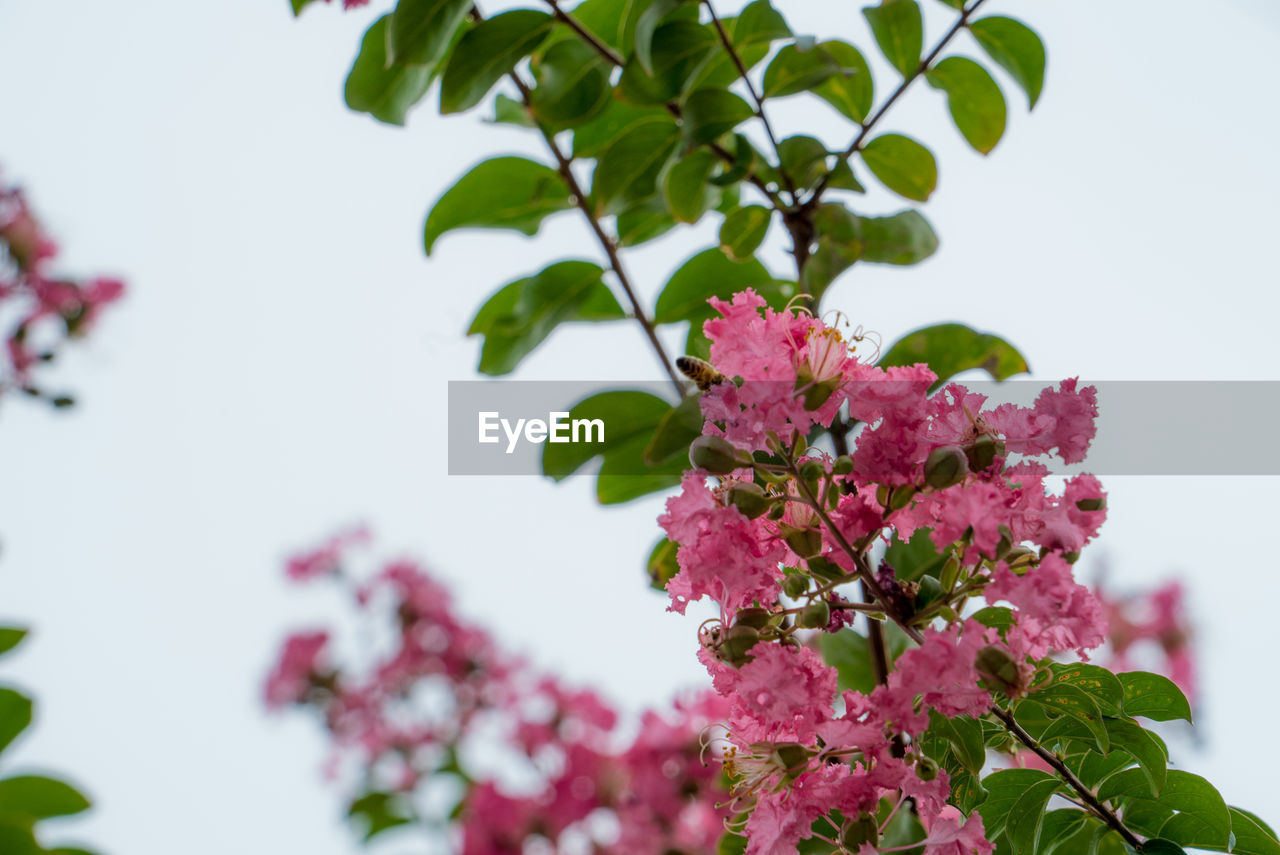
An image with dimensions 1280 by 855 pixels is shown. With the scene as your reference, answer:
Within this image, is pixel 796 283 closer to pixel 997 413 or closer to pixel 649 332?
pixel 649 332

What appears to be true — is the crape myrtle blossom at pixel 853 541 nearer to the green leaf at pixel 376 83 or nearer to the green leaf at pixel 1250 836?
the green leaf at pixel 1250 836

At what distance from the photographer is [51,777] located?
1050 mm

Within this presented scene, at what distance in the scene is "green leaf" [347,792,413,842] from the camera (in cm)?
214

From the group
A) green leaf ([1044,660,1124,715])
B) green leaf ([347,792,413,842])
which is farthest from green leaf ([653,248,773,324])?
green leaf ([347,792,413,842])

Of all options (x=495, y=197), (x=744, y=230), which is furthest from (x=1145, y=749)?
(x=495, y=197)

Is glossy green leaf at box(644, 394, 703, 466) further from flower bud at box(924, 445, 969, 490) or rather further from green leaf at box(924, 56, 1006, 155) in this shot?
green leaf at box(924, 56, 1006, 155)

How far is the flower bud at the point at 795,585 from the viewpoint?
1.86ft

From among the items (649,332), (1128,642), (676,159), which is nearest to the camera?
(676,159)

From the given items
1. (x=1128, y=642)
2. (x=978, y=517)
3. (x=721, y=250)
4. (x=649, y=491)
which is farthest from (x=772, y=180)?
(x=1128, y=642)

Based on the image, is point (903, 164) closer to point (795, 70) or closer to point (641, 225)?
point (795, 70)

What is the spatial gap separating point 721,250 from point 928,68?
0.25 metres

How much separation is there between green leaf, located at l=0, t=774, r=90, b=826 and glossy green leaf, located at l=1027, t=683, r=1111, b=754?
1.02 metres

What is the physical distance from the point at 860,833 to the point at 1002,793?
0.13m

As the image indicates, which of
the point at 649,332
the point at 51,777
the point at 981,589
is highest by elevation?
the point at 649,332
